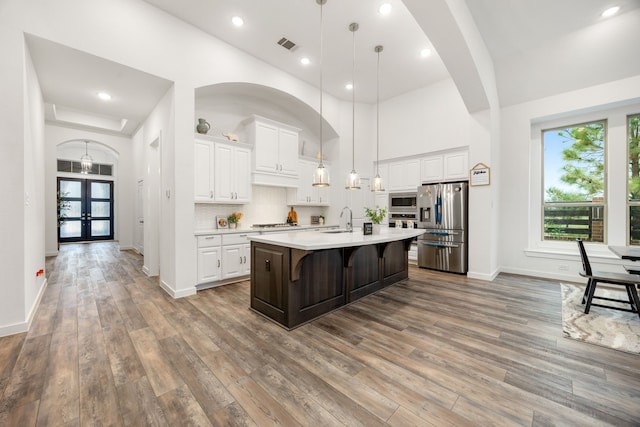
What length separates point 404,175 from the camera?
236 inches

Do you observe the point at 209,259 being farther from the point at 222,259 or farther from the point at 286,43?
the point at 286,43

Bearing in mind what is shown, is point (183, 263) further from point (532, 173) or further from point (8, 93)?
point (532, 173)

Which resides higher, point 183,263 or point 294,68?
point 294,68

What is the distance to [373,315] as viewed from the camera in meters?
3.00

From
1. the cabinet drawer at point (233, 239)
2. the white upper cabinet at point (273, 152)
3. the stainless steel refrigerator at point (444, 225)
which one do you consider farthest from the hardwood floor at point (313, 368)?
the white upper cabinet at point (273, 152)

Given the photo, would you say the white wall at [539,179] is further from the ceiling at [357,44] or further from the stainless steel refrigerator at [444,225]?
the stainless steel refrigerator at [444,225]

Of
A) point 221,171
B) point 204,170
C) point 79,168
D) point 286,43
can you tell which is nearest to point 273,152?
point 221,171

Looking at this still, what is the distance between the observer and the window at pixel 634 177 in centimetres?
408

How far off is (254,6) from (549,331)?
512cm

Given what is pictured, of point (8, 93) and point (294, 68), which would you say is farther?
point (294, 68)

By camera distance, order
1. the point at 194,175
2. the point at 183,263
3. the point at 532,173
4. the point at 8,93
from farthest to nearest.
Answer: the point at 532,173
the point at 194,175
the point at 183,263
the point at 8,93

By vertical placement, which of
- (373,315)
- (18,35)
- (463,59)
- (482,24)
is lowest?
(373,315)

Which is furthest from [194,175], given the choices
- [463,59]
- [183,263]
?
[463,59]

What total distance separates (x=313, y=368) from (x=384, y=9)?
4.27m
